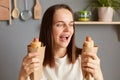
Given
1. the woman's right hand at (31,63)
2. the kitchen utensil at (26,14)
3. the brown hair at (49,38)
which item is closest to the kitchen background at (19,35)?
the kitchen utensil at (26,14)

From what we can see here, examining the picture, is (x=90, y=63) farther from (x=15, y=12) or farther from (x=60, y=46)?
(x=15, y=12)

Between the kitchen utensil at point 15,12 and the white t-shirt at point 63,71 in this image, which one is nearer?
the white t-shirt at point 63,71

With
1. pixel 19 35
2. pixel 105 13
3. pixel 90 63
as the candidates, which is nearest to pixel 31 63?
pixel 90 63

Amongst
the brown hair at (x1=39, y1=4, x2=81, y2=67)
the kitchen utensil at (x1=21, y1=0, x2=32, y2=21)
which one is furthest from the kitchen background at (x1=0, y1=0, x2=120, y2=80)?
the brown hair at (x1=39, y1=4, x2=81, y2=67)

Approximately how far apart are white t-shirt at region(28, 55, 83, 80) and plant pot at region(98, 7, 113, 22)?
1.59 feet

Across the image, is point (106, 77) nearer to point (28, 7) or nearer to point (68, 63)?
point (68, 63)

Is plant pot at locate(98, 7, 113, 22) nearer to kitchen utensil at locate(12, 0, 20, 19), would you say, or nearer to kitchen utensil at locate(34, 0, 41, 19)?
kitchen utensil at locate(34, 0, 41, 19)

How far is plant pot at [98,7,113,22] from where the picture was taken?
5.52 feet

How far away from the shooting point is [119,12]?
181 cm

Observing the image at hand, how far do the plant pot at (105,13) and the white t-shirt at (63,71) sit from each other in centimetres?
48

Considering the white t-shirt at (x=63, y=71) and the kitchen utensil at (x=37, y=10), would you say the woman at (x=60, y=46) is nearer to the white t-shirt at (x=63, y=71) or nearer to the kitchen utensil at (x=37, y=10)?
the white t-shirt at (x=63, y=71)

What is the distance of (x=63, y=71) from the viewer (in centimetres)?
133

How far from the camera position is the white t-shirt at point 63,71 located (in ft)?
4.31

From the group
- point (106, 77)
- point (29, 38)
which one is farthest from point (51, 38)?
point (106, 77)
